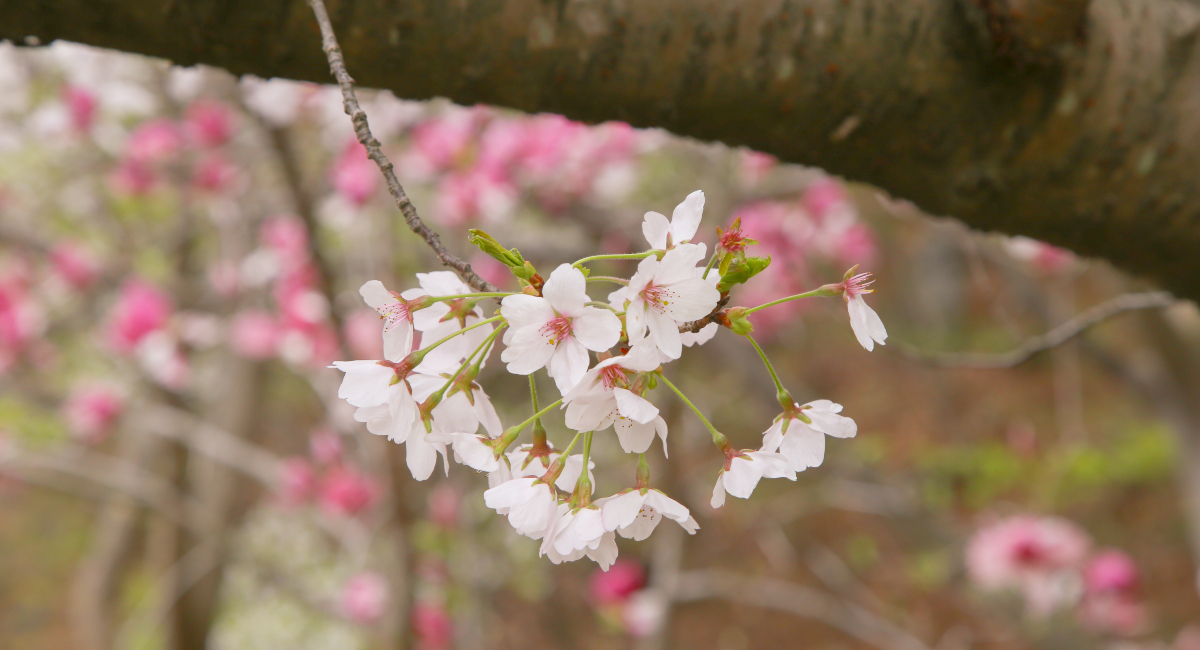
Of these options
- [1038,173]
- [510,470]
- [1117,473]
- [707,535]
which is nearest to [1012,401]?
[1117,473]

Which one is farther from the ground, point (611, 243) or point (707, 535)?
point (611, 243)

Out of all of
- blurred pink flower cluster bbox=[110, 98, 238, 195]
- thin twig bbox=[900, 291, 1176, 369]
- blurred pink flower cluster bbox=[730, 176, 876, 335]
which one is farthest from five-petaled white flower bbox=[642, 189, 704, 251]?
blurred pink flower cluster bbox=[110, 98, 238, 195]

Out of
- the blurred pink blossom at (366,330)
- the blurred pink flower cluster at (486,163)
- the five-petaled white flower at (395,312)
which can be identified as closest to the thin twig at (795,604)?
the blurred pink flower cluster at (486,163)

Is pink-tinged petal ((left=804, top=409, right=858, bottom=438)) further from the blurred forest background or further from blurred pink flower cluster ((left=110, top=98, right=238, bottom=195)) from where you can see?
blurred pink flower cluster ((left=110, top=98, right=238, bottom=195))

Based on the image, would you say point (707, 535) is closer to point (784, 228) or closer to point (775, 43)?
point (784, 228)

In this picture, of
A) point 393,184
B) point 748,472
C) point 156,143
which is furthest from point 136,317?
point 748,472

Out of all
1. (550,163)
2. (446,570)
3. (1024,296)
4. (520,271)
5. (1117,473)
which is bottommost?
(1117,473)
